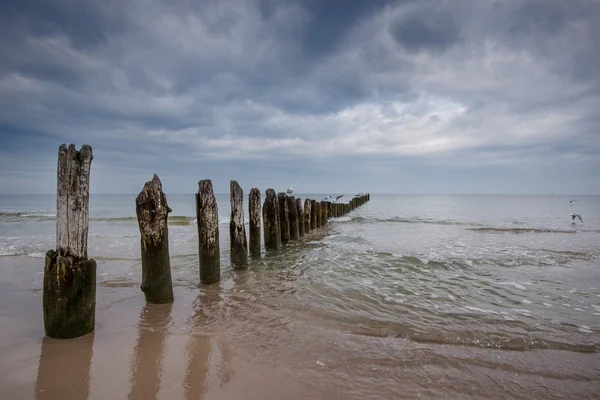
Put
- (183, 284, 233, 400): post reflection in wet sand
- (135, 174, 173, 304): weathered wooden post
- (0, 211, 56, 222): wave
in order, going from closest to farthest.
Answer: (183, 284, 233, 400): post reflection in wet sand < (135, 174, 173, 304): weathered wooden post < (0, 211, 56, 222): wave

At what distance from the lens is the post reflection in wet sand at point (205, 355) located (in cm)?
291

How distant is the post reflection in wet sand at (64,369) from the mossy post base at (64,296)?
0.12 meters

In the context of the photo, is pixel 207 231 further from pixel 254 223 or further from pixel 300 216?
pixel 300 216

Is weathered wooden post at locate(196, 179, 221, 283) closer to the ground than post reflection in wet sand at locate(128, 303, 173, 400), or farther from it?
farther from it

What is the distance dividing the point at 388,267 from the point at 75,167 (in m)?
6.83

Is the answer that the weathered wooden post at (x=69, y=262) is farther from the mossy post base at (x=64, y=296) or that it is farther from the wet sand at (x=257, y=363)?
the wet sand at (x=257, y=363)

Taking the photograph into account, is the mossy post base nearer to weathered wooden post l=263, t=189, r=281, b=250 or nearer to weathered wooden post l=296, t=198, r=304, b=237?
weathered wooden post l=263, t=189, r=281, b=250

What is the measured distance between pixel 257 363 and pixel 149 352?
3.95 feet

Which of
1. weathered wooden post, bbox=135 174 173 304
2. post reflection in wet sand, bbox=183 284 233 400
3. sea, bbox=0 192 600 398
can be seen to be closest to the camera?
post reflection in wet sand, bbox=183 284 233 400

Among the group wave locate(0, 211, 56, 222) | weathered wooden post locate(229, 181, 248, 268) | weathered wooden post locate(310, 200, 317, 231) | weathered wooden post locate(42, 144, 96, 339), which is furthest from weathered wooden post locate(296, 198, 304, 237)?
wave locate(0, 211, 56, 222)

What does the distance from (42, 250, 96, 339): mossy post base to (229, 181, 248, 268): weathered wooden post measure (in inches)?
156

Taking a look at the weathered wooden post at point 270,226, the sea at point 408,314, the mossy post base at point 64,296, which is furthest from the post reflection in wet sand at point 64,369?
the weathered wooden post at point 270,226

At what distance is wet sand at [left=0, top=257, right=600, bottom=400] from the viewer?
2.85 m

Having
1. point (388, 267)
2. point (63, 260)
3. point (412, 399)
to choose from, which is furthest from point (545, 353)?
point (63, 260)
